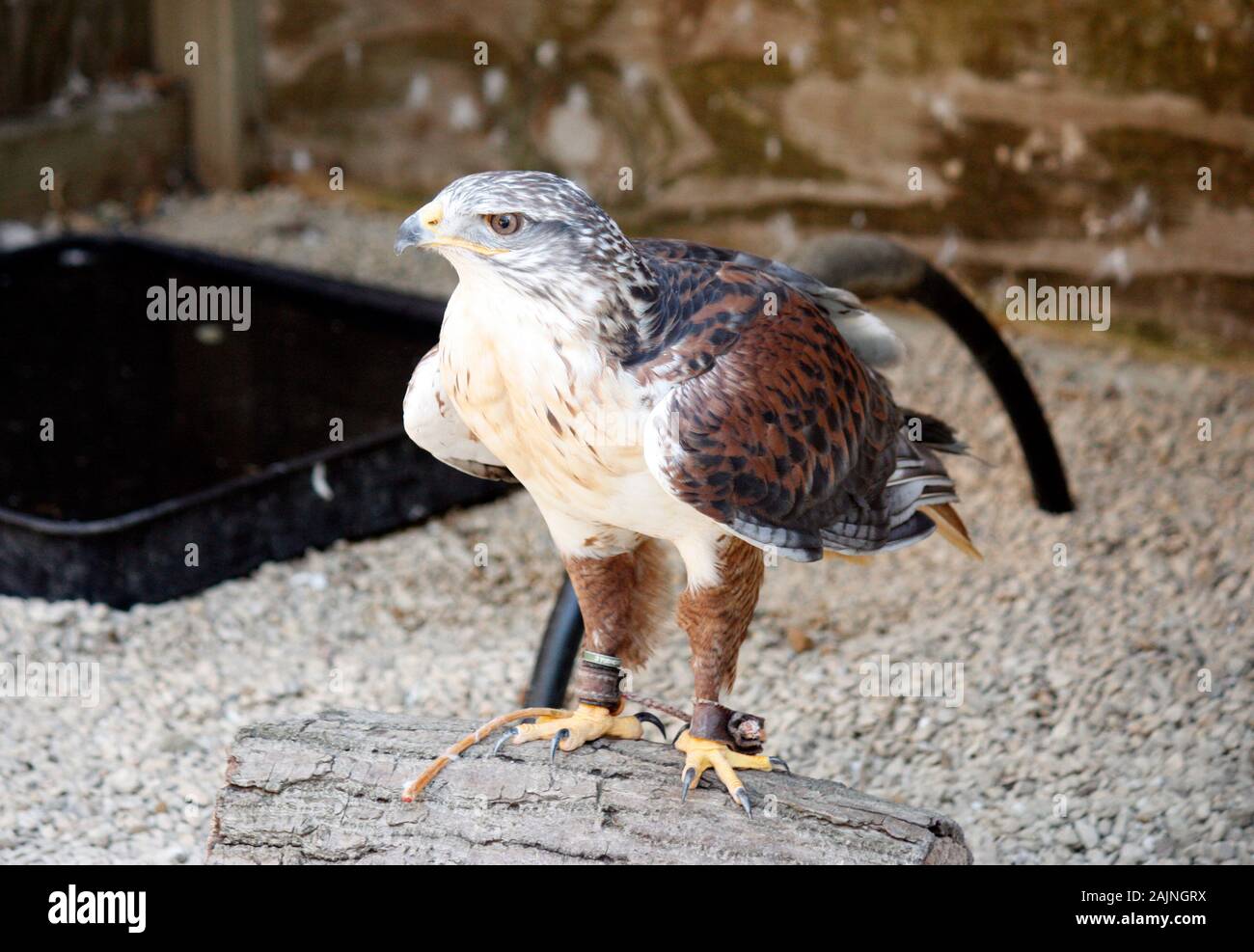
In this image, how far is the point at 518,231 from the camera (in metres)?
1.79

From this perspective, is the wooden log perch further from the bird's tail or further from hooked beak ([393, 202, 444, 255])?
the bird's tail

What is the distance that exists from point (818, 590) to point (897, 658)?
0.37 metres

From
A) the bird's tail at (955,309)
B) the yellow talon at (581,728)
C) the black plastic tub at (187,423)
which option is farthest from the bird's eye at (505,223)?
the black plastic tub at (187,423)

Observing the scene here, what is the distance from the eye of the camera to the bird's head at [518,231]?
178cm

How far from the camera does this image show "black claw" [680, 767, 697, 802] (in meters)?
2.04

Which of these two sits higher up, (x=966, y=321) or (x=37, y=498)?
(x=966, y=321)

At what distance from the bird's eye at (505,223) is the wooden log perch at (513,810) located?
0.77 metres

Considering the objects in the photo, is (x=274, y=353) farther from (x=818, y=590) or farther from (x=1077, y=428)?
(x=1077, y=428)

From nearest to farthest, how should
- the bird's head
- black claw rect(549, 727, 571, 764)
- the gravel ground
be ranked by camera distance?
the bird's head < black claw rect(549, 727, 571, 764) < the gravel ground

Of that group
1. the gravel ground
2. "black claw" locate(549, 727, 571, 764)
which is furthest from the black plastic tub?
"black claw" locate(549, 727, 571, 764)

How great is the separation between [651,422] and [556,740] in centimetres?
54

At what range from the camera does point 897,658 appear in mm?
3223

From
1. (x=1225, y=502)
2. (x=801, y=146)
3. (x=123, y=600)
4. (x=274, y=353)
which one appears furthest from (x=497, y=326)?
(x=801, y=146)
